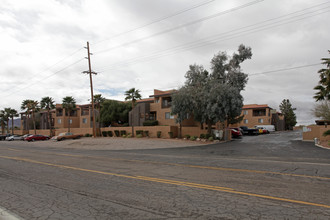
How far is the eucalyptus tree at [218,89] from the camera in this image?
94.6 feet

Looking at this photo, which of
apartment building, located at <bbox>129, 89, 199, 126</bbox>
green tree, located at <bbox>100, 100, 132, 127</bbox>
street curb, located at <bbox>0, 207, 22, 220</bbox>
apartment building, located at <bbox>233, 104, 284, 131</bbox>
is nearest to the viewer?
street curb, located at <bbox>0, 207, 22, 220</bbox>

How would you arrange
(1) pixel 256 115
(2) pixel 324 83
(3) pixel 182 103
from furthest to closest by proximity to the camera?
(1) pixel 256 115 < (3) pixel 182 103 < (2) pixel 324 83

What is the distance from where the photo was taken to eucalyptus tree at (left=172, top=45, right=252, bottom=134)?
94.6 ft

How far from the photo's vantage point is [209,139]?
30375 mm

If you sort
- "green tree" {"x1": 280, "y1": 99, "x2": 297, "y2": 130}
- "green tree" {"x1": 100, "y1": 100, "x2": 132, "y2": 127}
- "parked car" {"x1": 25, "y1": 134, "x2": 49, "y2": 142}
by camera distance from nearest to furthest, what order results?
"parked car" {"x1": 25, "y1": 134, "x2": 49, "y2": 142}
"green tree" {"x1": 100, "y1": 100, "x2": 132, "y2": 127}
"green tree" {"x1": 280, "y1": 99, "x2": 297, "y2": 130}

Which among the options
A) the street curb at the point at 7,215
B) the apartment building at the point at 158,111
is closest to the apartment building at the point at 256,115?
the apartment building at the point at 158,111

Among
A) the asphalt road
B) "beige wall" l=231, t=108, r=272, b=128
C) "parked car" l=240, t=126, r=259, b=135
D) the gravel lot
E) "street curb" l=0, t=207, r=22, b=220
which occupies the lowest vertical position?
the gravel lot

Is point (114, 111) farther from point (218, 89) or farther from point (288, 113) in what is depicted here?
point (288, 113)

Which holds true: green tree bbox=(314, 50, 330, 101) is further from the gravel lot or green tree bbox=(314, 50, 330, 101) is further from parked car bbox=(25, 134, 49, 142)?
parked car bbox=(25, 134, 49, 142)

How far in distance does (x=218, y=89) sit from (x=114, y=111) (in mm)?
25725

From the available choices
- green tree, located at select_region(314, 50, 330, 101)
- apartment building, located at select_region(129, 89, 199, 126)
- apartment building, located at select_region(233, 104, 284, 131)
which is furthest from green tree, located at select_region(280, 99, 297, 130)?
green tree, located at select_region(314, 50, 330, 101)

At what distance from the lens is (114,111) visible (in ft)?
158

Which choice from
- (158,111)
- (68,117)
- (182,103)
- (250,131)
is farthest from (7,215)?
(68,117)

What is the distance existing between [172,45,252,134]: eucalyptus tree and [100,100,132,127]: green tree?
19.4 m
